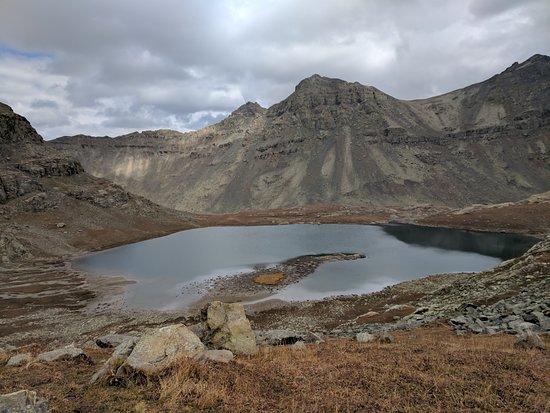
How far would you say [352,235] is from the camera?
121562 millimetres

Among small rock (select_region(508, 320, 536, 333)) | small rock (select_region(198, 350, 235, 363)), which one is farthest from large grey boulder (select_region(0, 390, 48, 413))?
small rock (select_region(508, 320, 536, 333))

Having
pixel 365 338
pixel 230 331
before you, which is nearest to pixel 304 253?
pixel 365 338

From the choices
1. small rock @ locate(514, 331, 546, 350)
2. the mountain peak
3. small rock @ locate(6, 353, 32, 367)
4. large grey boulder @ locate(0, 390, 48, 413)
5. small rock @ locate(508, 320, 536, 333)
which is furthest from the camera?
the mountain peak

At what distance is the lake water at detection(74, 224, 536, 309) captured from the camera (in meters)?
60.7

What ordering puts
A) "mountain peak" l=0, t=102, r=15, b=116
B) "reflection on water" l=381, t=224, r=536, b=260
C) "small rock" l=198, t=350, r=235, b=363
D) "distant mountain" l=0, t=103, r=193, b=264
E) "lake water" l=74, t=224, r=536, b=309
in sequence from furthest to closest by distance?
"mountain peak" l=0, t=102, r=15, b=116
"distant mountain" l=0, t=103, r=193, b=264
"reflection on water" l=381, t=224, r=536, b=260
"lake water" l=74, t=224, r=536, b=309
"small rock" l=198, t=350, r=235, b=363

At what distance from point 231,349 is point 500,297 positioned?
2653cm

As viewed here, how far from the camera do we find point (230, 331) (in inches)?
689

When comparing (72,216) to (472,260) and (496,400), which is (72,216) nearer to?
(472,260)

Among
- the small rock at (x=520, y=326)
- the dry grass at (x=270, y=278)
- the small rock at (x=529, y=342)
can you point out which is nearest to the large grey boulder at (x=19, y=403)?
the small rock at (x=529, y=342)

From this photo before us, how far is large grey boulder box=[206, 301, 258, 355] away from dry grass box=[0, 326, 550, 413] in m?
1.30

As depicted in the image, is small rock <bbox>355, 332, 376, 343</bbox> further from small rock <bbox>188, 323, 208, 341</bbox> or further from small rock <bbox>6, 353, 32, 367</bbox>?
small rock <bbox>6, 353, 32, 367</bbox>

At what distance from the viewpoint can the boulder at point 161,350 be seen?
12.2 m

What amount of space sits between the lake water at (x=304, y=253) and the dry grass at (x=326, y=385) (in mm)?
40029

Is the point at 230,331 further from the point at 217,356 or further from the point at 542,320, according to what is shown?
the point at 542,320
